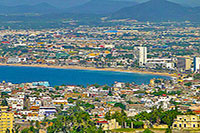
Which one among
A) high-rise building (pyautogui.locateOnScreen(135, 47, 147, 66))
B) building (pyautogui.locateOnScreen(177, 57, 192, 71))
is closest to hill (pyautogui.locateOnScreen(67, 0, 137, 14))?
high-rise building (pyautogui.locateOnScreen(135, 47, 147, 66))

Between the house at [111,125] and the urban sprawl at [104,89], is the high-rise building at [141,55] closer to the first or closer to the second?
the urban sprawl at [104,89]

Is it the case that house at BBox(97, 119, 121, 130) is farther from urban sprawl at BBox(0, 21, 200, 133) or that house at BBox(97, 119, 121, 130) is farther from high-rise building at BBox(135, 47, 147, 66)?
high-rise building at BBox(135, 47, 147, 66)

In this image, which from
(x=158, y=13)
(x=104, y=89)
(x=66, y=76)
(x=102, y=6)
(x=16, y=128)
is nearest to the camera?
(x=16, y=128)

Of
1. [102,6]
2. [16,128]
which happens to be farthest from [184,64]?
[102,6]

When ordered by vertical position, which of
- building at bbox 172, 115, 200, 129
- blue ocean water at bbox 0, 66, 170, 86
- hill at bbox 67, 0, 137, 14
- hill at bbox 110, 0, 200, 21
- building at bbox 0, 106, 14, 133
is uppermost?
hill at bbox 67, 0, 137, 14

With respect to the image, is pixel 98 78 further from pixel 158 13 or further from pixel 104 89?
pixel 158 13

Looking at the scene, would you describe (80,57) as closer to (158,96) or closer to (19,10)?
(158,96)

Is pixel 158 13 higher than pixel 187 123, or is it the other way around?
pixel 158 13
